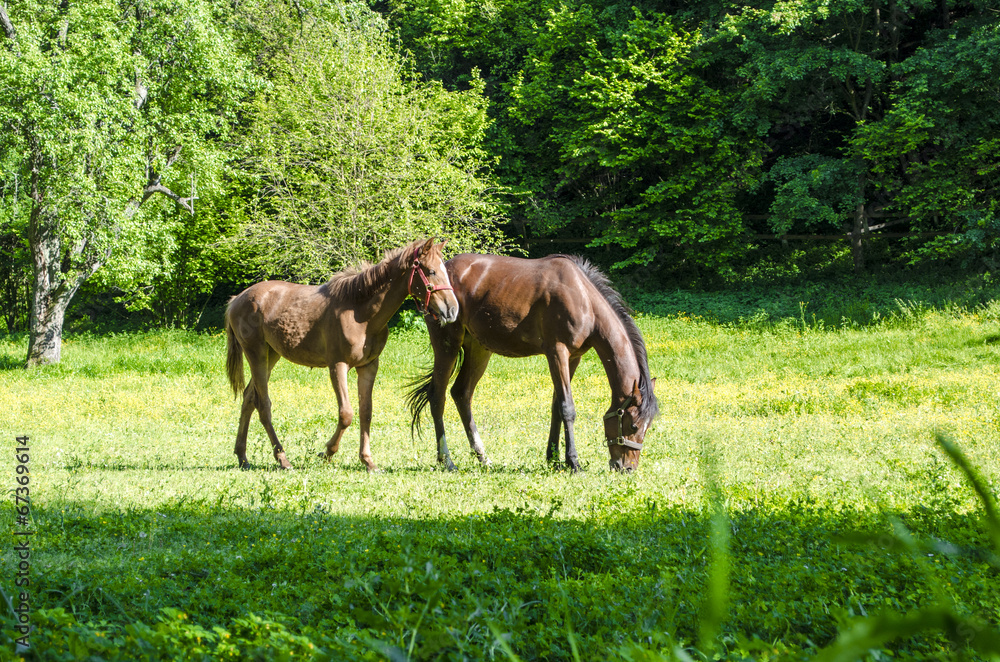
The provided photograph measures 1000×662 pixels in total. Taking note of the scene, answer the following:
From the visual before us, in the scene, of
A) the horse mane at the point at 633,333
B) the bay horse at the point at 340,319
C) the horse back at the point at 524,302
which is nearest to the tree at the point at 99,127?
the bay horse at the point at 340,319

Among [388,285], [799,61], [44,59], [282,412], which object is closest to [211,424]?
[282,412]

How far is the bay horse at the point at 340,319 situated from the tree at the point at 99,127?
11893 mm

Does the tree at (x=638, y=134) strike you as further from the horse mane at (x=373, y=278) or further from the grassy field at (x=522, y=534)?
the horse mane at (x=373, y=278)

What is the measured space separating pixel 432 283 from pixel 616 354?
6.70 ft

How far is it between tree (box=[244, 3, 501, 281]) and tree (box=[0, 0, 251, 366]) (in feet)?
6.80

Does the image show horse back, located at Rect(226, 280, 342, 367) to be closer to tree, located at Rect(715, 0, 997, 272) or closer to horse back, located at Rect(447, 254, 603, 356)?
horse back, located at Rect(447, 254, 603, 356)

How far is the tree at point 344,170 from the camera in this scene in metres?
23.3

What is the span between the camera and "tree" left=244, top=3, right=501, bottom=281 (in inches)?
917

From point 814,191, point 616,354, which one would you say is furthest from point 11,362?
point 814,191

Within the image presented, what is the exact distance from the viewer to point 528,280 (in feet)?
28.2

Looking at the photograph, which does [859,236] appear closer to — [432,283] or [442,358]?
[442,358]

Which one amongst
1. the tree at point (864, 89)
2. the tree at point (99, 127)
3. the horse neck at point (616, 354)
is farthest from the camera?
the tree at point (864, 89)

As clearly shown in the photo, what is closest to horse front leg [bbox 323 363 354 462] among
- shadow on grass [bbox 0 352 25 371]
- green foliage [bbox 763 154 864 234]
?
shadow on grass [bbox 0 352 25 371]

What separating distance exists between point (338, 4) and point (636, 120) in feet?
39.2
